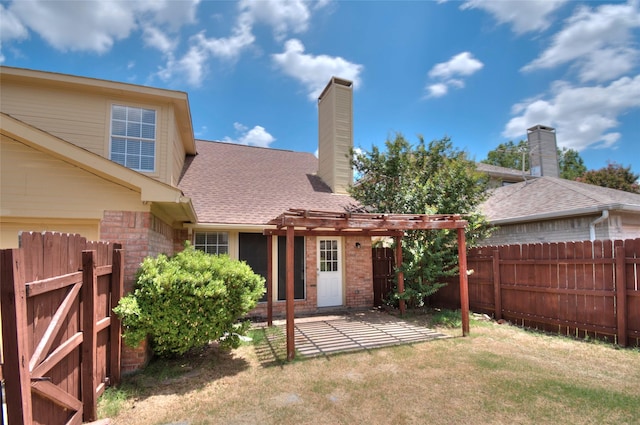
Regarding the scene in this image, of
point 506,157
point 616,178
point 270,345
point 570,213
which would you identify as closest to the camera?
point 270,345

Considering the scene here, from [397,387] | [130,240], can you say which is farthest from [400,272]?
[130,240]

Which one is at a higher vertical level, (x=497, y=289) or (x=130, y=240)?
(x=130, y=240)

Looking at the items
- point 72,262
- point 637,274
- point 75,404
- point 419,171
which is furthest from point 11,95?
point 637,274

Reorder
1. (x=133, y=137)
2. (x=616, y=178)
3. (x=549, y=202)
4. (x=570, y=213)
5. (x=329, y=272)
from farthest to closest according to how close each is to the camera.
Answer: (x=616, y=178) < (x=549, y=202) < (x=329, y=272) < (x=570, y=213) < (x=133, y=137)

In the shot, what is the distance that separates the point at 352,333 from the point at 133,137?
21.3ft

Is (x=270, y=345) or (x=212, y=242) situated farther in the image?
(x=212, y=242)

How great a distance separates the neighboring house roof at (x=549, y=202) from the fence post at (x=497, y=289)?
3.29m

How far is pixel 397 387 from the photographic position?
4.52m

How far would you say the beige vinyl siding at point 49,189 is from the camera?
479cm

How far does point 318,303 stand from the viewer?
32.4 ft

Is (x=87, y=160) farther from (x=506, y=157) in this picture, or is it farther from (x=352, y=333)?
(x=506, y=157)

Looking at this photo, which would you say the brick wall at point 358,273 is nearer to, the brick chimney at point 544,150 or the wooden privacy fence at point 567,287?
the wooden privacy fence at point 567,287

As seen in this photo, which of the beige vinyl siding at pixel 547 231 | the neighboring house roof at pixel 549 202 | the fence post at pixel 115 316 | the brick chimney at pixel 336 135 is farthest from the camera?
A: the brick chimney at pixel 336 135

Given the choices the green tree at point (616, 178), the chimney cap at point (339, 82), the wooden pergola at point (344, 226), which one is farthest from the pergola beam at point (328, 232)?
the green tree at point (616, 178)
